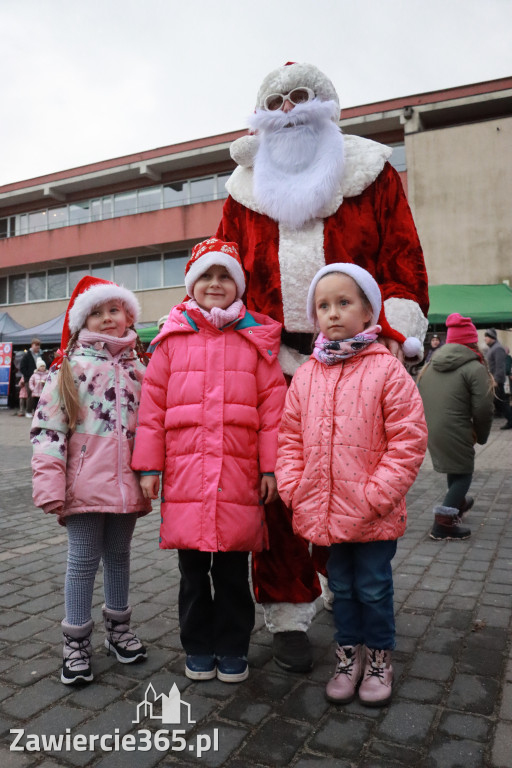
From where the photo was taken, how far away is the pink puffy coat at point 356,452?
2.21 metres

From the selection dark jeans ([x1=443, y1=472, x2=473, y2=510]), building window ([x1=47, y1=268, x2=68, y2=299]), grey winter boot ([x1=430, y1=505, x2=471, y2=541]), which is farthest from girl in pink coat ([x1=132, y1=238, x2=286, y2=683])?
building window ([x1=47, y1=268, x2=68, y2=299])

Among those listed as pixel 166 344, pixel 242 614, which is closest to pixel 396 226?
pixel 166 344

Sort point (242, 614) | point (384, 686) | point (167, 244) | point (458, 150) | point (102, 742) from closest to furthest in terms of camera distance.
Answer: point (102, 742) → point (384, 686) → point (242, 614) → point (458, 150) → point (167, 244)

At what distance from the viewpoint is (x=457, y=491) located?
197 inches

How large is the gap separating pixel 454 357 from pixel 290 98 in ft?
9.34

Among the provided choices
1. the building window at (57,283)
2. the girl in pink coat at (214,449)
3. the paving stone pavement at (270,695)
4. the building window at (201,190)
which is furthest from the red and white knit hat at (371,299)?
the building window at (57,283)

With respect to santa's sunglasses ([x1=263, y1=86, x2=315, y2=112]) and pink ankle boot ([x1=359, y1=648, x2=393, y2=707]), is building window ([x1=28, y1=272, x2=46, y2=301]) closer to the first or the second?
santa's sunglasses ([x1=263, y1=86, x2=315, y2=112])

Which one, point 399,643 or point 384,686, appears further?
point 399,643

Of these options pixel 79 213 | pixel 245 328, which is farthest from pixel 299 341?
pixel 79 213

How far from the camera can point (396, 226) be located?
2812mm

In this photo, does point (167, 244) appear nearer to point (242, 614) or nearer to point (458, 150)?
point (458, 150)

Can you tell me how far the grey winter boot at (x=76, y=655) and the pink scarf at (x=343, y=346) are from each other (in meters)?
1.50

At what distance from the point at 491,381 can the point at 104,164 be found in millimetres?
24128

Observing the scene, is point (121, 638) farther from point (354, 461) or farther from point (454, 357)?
point (454, 357)
